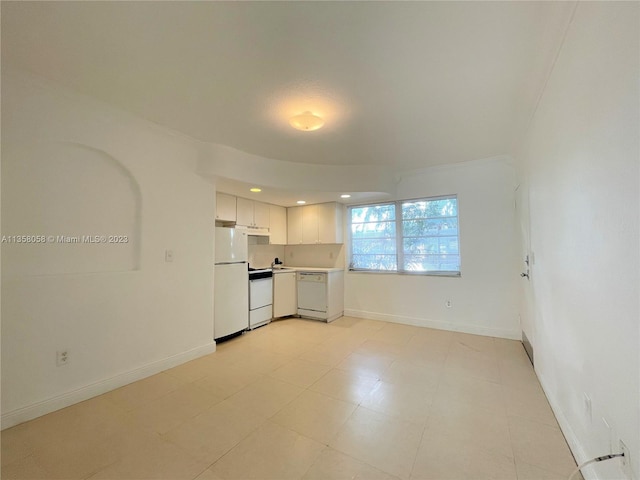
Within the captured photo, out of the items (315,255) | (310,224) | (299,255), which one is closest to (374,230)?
(310,224)

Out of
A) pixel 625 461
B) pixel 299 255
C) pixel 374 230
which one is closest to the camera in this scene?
pixel 625 461

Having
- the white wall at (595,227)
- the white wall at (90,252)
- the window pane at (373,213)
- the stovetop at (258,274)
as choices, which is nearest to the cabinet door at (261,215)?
the stovetop at (258,274)

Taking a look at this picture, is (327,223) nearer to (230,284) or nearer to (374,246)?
(374,246)

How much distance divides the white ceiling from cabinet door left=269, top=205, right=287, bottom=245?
7.78 ft

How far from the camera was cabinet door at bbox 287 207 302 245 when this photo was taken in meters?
5.18

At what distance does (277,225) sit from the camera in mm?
5137

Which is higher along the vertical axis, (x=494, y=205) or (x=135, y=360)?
(x=494, y=205)

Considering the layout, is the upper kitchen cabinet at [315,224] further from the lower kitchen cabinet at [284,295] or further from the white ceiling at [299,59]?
the white ceiling at [299,59]

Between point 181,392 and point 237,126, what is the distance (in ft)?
8.29

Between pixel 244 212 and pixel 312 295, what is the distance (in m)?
1.81

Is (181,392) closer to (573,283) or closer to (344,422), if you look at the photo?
(344,422)

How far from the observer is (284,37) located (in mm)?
1589

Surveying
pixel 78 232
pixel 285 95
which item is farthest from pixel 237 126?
pixel 78 232

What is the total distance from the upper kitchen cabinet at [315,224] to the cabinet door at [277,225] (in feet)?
0.29
